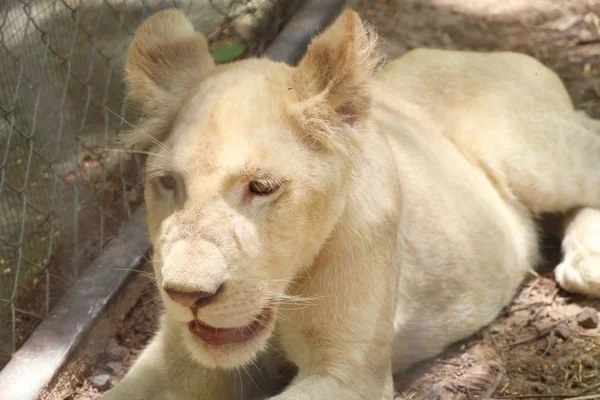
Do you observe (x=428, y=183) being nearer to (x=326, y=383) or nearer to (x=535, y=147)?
(x=535, y=147)

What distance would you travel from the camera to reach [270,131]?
2.77m

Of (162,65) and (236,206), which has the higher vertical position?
(162,65)

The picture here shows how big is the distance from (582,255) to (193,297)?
90.9 inches

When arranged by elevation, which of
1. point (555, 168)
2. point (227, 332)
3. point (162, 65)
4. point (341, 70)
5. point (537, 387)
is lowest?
point (537, 387)

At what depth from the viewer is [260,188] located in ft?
8.79

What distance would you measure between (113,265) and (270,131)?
167 centimetres

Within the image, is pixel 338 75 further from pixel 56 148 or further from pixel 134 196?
pixel 134 196

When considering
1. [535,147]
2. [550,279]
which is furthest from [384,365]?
[535,147]

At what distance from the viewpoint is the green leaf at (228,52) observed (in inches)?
204

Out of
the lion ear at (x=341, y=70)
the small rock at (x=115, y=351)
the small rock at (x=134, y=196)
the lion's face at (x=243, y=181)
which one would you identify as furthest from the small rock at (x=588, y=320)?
the small rock at (x=134, y=196)

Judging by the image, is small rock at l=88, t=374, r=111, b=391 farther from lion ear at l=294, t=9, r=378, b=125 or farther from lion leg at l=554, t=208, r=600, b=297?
lion leg at l=554, t=208, r=600, b=297

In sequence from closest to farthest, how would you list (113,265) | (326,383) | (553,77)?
(326,383), (113,265), (553,77)

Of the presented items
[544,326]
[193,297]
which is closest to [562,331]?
[544,326]

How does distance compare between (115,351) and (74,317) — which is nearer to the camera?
(74,317)
